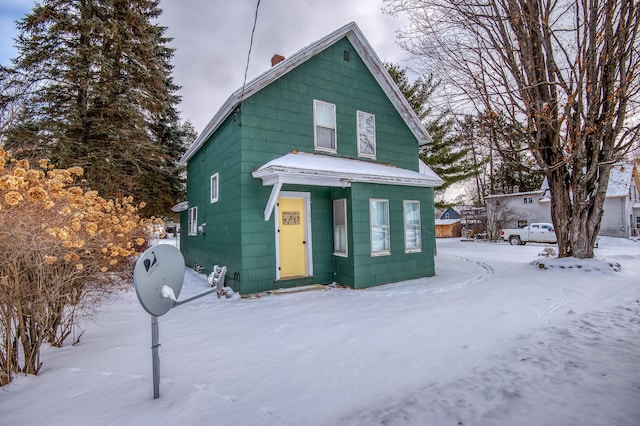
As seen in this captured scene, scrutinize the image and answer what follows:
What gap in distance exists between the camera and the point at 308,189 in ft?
26.3

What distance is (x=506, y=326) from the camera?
4.53m

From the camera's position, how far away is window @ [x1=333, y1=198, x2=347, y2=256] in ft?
26.1

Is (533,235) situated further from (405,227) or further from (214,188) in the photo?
(214,188)

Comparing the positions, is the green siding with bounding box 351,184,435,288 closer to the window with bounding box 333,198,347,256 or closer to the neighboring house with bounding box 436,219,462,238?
the window with bounding box 333,198,347,256

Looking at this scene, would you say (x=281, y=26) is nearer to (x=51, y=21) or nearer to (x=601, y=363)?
(x=601, y=363)

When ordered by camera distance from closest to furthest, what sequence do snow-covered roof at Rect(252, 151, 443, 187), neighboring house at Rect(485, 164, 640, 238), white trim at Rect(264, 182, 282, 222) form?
snow-covered roof at Rect(252, 151, 443, 187) → white trim at Rect(264, 182, 282, 222) → neighboring house at Rect(485, 164, 640, 238)

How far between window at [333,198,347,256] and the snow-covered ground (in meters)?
2.25

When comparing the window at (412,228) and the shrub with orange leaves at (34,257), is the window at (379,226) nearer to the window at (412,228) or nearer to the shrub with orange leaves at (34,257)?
the window at (412,228)

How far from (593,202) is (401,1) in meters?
8.92

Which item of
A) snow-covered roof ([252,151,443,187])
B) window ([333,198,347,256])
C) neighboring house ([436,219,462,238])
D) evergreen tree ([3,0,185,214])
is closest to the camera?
snow-covered roof ([252,151,443,187])

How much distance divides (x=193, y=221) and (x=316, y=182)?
687 centimetres

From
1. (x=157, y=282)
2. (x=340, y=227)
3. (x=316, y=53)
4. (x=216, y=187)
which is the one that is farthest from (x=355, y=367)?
(x=316, y=53)

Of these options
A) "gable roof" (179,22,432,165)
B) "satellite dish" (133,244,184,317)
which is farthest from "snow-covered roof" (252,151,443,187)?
"satellite dish" (133,244,184,317)

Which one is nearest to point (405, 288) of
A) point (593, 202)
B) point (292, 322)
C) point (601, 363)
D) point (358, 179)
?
point (358, 179)
